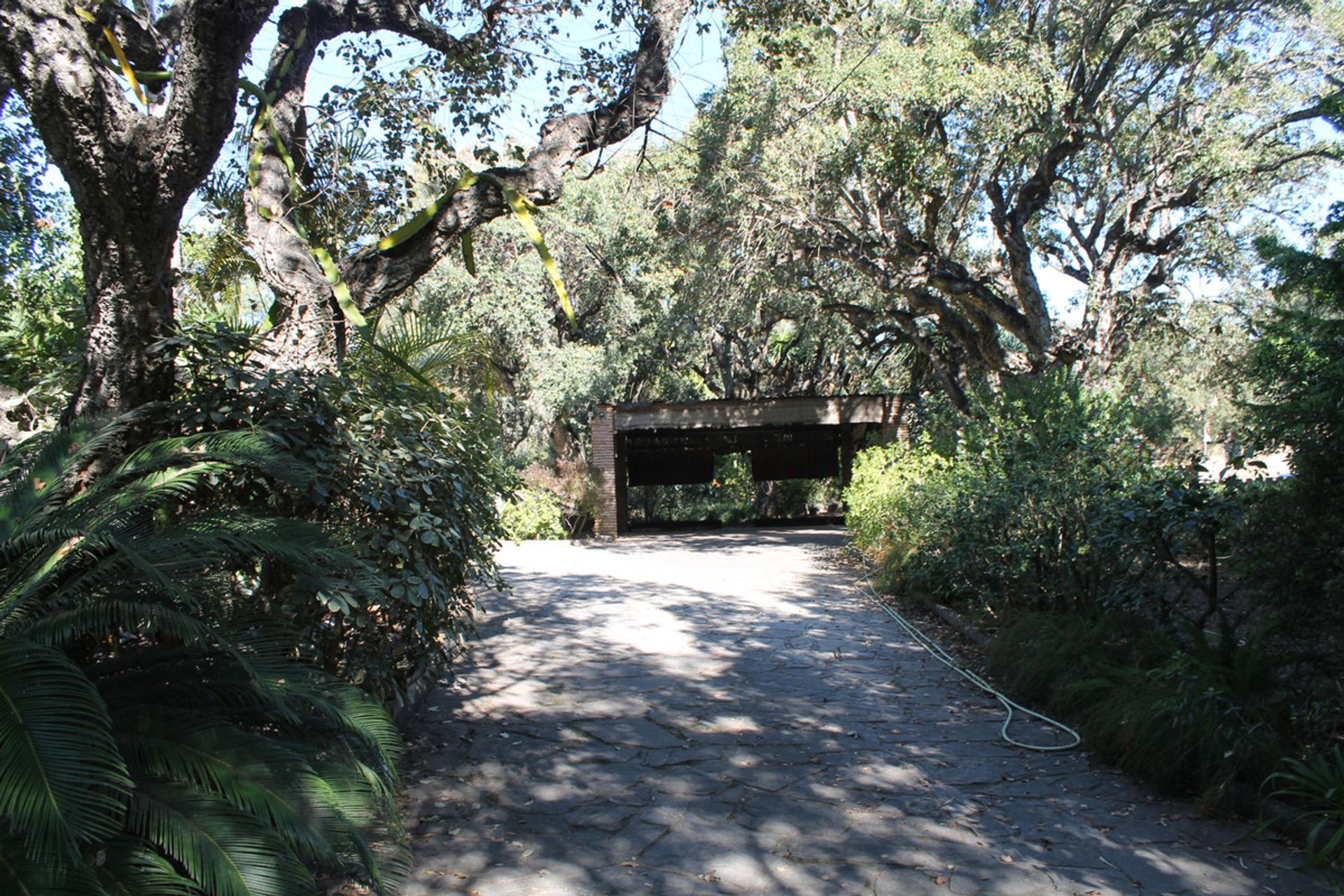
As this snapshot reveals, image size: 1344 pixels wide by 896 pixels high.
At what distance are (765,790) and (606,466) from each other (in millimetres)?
15271

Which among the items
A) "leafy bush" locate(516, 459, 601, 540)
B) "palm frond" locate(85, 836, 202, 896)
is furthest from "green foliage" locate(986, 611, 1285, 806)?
"leafy bush" locate(516, 459, 601, 540)

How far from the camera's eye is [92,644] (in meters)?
3.72

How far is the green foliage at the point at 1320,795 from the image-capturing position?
3.54 metres

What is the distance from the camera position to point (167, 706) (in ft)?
10.4

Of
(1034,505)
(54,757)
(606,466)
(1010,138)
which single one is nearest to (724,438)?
(606,466)

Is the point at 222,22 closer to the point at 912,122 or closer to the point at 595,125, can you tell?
the point at 595,125

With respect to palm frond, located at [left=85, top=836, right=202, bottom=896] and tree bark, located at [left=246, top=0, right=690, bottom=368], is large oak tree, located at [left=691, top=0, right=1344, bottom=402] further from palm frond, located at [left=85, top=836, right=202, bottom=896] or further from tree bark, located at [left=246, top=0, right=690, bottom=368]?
palm frond, located at [left=85, top=836, right=202, bottom=896]

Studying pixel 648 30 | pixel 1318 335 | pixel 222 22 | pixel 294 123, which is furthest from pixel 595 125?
pixel 1318 335

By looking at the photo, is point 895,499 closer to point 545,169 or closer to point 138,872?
point 545,169

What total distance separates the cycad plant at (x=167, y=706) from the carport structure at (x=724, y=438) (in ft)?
51.6

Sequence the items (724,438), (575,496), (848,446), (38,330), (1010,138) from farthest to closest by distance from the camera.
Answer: (724,438)
(848,446)
(575,496)
(1010,138)
(38,330)

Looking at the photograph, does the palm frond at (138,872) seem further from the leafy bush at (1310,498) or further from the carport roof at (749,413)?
the carport roof at (749,413)

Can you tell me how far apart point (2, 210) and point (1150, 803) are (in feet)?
34.3

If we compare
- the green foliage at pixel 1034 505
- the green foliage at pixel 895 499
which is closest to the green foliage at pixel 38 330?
the green foliage at pixel 1034 505
